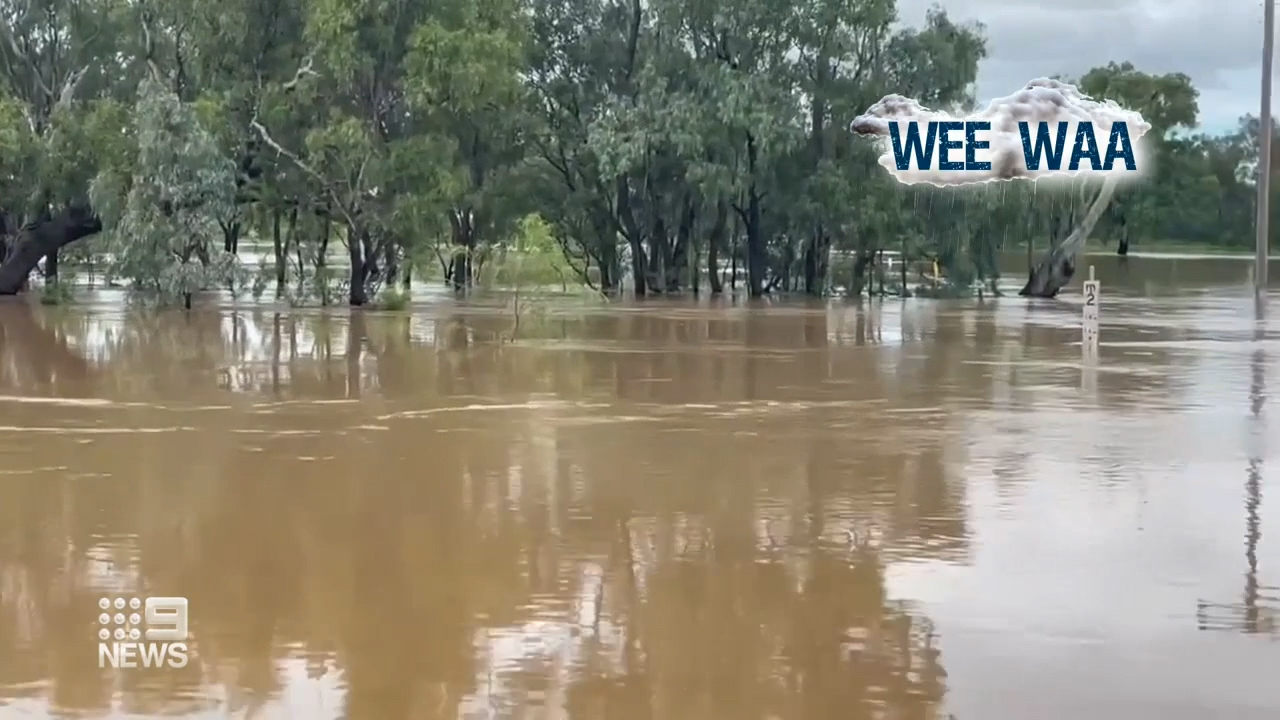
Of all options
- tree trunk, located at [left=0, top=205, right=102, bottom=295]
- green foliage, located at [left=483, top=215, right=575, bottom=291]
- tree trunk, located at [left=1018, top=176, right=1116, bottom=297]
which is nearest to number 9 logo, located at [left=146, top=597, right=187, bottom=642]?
green foliage, located at [left=483, top=215, right=575, bottom=291]

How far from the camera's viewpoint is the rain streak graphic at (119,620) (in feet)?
21.4

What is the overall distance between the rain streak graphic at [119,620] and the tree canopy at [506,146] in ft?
56.3

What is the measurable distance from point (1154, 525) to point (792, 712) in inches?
168

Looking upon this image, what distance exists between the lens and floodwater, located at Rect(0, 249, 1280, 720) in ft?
19.2

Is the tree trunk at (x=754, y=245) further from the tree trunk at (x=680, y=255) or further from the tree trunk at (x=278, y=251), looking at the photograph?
the tree trunk at (x=278, y=251)

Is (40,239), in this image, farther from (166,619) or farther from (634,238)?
(166,619)

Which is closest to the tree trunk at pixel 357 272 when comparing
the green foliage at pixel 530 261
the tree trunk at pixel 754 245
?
the green foliage at pixel 530 261

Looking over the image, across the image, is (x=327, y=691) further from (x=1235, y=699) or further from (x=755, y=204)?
(x=755, y=204)

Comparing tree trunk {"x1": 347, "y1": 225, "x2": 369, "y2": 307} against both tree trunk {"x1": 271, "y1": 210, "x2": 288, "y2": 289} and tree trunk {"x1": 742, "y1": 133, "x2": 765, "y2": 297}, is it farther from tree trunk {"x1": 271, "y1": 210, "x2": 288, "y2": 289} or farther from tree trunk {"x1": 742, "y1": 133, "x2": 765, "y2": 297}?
tree trunk {"x1": 742, "y1": 133, "x2": 765, "y2": 297}

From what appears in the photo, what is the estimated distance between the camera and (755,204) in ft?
133

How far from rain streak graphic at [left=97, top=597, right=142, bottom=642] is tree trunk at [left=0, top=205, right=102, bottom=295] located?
29746 millimetres

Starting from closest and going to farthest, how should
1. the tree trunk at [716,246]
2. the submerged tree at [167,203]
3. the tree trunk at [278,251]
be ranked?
the submerged tree at [167,203] < the tree trunk at [278,251] < the tree trunk at [716,246]

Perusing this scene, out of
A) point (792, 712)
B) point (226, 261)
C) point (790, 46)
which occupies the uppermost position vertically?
point (790, 46)

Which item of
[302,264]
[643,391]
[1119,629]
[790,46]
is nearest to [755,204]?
[790,46]
